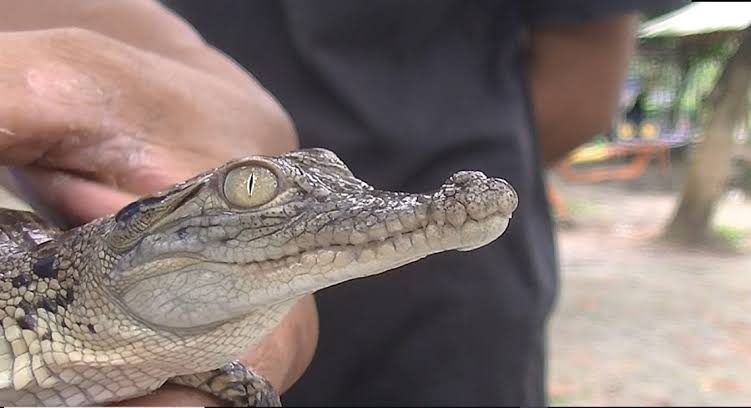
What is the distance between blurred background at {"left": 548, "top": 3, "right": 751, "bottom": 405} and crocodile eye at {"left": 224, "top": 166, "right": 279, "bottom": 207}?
36 centimetres

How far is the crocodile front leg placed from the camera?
55cm

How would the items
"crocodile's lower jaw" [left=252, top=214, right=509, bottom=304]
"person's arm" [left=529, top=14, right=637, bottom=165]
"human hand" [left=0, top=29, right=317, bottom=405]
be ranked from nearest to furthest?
"crocodile's lower jaw" [left=252, top=214, right=509, bottom=304]
"human hand" [left=0, top=29, right=317, bottom=405]
"person's arm" [left=529, top=14, right=637, bottom=165]

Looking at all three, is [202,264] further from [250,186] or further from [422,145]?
[422,145]

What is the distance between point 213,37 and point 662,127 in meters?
0.44

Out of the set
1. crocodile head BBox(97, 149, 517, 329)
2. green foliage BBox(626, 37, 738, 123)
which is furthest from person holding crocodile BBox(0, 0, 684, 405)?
green foliage BBox(626, 37, 738, 123)

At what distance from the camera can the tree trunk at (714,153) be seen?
2.18 feet

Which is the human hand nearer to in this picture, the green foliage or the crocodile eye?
the crocodile eye

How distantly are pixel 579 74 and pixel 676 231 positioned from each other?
0.51 meters

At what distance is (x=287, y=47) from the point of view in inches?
40.5

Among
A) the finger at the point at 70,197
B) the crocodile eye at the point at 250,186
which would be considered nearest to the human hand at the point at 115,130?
the finger at the point at 70,197

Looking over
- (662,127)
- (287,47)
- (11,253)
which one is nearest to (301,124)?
(287,47)

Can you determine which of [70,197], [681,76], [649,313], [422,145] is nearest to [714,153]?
[681,76]

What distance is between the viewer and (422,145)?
3.37ft

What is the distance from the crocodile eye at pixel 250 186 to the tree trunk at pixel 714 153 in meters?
0.36
